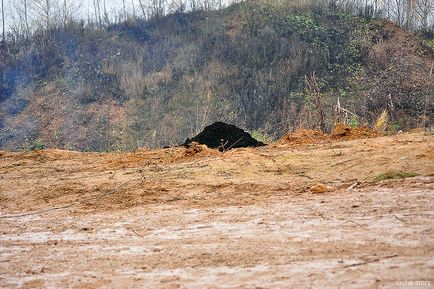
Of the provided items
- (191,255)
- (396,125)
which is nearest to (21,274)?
(191,255)

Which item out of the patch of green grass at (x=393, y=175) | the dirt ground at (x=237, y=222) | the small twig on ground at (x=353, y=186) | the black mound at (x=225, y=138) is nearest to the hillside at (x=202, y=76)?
the black mound at (x=225, y=138)

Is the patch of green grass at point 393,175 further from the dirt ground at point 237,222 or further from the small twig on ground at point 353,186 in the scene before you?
the small twig on ground at point 353,186

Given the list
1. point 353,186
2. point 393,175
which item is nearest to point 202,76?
point 393,175

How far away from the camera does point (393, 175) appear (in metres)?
7.09

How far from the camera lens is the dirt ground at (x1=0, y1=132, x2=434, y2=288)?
3.83m

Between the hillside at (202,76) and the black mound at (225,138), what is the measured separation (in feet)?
29.8

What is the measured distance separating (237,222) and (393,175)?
272 cm

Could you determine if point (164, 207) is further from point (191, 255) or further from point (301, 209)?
point (191, 255)

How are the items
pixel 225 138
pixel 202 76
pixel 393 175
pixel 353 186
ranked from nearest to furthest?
1. pixel 353 186
2. pixel 393 175
3. pixel 225 138
4. pixel 202 76

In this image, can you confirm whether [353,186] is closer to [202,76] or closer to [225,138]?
[225,138]

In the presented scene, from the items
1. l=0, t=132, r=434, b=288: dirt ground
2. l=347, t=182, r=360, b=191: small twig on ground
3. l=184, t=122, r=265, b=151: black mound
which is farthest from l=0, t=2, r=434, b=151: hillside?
l=347, t=182, r=360, b=191: small twig on ground

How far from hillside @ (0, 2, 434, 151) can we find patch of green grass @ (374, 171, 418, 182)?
1502 cm

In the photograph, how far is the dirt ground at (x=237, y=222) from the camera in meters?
3.83

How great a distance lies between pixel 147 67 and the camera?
31094 mm
